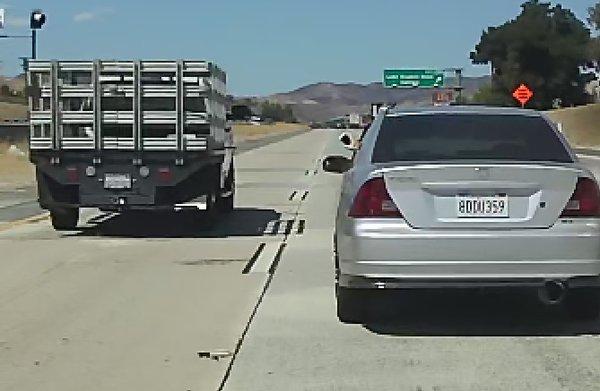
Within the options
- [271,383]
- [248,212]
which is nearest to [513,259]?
[271,383]

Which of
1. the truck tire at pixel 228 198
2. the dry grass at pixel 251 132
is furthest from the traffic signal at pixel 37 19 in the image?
the dry grass at pixel 251 132

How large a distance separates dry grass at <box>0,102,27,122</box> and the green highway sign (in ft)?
111

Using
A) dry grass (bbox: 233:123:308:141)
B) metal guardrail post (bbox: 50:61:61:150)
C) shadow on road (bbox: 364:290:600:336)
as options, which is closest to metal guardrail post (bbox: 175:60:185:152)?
metal guardrail post (bbox: 50:61:61:150)

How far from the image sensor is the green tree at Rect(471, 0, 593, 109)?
10700 cm

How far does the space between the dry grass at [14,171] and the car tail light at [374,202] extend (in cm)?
2186

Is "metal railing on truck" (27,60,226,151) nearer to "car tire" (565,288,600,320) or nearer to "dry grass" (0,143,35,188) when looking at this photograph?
"car tire" (565,288,600,320)

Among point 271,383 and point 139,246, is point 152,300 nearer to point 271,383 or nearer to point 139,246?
point 271,383

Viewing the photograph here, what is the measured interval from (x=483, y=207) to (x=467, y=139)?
104 centimetres

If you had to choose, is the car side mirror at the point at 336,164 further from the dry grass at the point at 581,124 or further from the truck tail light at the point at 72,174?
the dry grass at the point at 581,124

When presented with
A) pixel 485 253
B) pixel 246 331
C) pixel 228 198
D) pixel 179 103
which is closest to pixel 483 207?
pixel 485 253

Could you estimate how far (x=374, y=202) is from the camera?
8.20 metres

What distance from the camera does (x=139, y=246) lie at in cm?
1474

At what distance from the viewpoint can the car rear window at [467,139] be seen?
28.4ft

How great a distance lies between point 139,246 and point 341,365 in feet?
25.0
